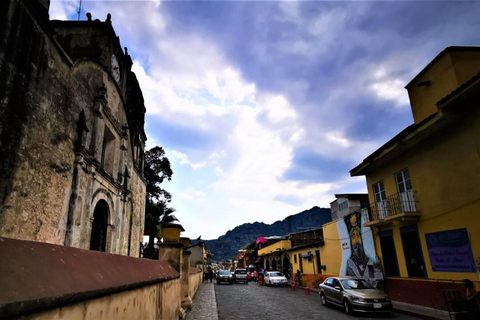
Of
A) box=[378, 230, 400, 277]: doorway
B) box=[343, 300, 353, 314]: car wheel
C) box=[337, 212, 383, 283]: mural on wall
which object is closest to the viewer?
box=[343, 300, 353, 314]: car wheel

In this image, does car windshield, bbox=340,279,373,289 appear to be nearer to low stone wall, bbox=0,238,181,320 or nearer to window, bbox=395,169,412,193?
window, bbox=395,169,412,193

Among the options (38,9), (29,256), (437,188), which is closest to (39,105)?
(38,9)

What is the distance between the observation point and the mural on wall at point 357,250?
1657cm

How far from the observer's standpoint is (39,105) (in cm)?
829

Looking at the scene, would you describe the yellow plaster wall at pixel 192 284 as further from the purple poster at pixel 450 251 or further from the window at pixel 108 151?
the purple poster at pixel 450 251

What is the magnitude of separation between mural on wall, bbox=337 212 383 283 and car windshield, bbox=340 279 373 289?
325 centimetres

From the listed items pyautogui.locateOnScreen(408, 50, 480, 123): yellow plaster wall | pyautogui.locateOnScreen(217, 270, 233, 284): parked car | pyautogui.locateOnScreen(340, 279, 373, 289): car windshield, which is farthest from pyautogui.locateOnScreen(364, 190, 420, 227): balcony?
pyautogui.locateOnScreen(217, 270, 233, 284): parked car

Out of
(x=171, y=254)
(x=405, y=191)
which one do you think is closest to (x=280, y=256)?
(x=405, y=191)

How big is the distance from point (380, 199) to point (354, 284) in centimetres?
551

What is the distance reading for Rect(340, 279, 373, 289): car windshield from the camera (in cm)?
1255

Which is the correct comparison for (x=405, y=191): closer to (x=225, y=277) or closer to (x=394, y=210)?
(x=394, y=210)

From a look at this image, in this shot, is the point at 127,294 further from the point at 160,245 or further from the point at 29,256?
the point at 160,245

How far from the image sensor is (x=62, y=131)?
946 centimetres

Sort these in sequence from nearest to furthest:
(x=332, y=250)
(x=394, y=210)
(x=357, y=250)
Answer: (x=394, y=210), (x=357, y=250), (x=332, y=250)
